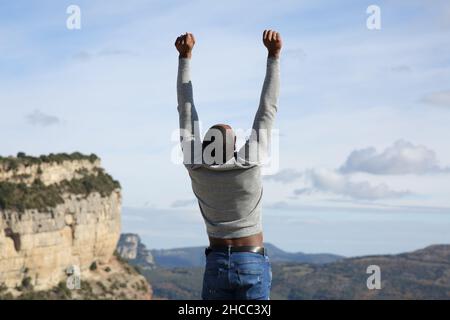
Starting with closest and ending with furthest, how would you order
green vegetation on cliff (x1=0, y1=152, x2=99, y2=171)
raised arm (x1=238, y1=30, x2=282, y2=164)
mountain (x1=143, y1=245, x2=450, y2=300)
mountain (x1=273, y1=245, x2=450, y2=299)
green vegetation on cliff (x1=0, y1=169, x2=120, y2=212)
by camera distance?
raised arm (x1=238, y1=30, x2=282, y2=164)
green vegetation on cliff (x1=0, y1=169, x2=120, y2=212)
green vegetation on cliff (x1=0, y1=152, x2=99, y2=171)
mountain (x1=273, y1=245, x2=450, y2=299)
mountain (x1=143, y1=245, x2=450, y2=300)

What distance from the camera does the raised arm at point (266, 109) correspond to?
6.50 metres

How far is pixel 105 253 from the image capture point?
10412 centimetres

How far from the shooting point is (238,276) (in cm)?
657

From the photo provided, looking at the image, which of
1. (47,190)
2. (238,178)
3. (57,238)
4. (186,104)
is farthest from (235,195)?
(47,190)

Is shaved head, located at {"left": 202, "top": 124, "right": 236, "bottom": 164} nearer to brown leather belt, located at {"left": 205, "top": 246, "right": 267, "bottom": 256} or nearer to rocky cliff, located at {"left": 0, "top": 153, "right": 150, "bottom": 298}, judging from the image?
brown leather belt, located at {"left": 205, "top": 246, "right": 267, "bottom": 256}

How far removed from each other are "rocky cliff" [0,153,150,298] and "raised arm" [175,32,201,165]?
76075 mm

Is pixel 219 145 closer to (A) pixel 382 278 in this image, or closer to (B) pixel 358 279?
(A) pixel 382 278

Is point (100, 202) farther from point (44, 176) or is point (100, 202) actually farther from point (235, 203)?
point (235, 203)

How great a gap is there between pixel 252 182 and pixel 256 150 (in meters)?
0.25

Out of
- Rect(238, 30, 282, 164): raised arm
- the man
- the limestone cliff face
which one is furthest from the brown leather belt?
the limestone cliff face

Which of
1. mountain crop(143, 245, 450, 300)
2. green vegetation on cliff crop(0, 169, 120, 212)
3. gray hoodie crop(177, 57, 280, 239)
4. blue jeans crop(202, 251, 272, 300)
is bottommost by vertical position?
mountain crop(143, 245, 450, 300)

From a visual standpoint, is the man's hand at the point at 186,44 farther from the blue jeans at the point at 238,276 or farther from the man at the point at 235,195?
the blue jeans at the point at 238,276

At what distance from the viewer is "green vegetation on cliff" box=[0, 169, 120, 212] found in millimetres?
86738

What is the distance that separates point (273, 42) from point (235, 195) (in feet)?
3.84
